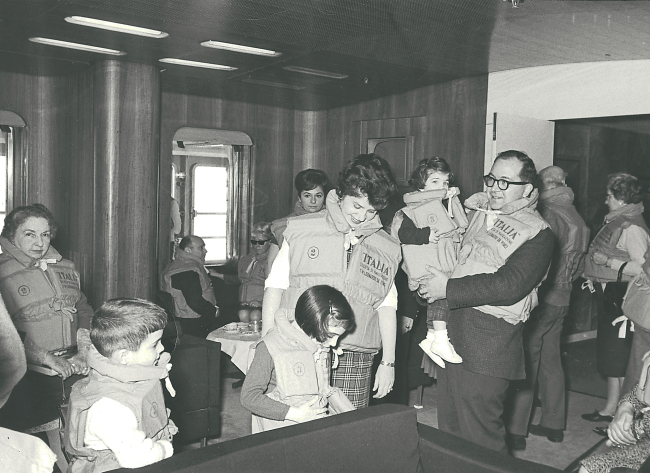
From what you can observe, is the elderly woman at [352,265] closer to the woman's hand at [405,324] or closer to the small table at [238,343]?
the woman's hand at [405,324]

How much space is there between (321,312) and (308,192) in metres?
2.44

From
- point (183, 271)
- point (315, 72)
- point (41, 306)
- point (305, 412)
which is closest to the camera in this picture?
point (305, 412)

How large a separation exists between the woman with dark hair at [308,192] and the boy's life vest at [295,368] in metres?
2.00

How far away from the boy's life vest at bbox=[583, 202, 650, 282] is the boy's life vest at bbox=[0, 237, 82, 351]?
152 inches

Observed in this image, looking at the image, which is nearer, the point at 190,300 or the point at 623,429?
the point at 623,429

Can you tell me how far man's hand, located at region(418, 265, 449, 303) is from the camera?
9.93 ft

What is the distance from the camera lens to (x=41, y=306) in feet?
13.0

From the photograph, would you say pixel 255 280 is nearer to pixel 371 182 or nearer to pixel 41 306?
pixel 41 306

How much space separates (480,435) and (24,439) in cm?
224

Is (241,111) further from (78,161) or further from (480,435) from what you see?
(480,435)

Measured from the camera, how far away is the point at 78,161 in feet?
21.6

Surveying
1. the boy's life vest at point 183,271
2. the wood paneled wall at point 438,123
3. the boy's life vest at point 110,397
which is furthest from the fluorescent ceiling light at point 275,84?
the boy's life vest at point 110,397

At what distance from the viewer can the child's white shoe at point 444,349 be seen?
119 inches

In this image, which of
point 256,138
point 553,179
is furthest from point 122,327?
point 256,138
